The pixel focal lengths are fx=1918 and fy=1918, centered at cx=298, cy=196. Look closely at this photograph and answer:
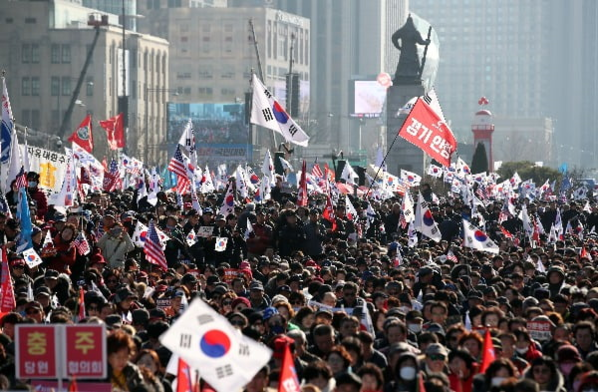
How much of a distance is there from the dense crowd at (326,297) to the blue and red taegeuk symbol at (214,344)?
134 cm

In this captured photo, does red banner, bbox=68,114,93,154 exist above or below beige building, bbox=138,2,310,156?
below

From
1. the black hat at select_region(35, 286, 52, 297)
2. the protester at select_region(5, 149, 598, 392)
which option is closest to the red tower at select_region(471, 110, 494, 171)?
the protester at select_region(5, 149, 598, 392)

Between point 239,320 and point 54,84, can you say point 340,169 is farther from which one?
point 54,84

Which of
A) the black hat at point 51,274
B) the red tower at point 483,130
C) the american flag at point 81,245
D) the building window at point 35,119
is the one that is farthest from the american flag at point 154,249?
the building window at point 35,119

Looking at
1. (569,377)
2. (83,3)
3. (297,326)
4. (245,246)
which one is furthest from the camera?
(83,3)

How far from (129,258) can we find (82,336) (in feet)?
42.6

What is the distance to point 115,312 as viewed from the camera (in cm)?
1666

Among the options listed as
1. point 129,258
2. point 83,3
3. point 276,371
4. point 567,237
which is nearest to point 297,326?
point 276,371

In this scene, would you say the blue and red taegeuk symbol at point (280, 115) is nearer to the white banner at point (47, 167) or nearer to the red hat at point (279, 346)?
the white banner at point (47, 167)

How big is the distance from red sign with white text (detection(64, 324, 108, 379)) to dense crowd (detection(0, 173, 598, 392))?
1337mm

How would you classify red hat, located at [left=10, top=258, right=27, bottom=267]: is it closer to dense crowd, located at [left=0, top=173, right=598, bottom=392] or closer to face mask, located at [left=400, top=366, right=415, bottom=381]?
dense crowd, located at [left=0, top=173, right=598, bottom=392]

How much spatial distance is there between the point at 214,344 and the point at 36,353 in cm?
96

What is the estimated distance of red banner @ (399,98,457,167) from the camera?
1267 inches

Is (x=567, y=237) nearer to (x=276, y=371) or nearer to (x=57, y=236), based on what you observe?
(x=57, y=236)
